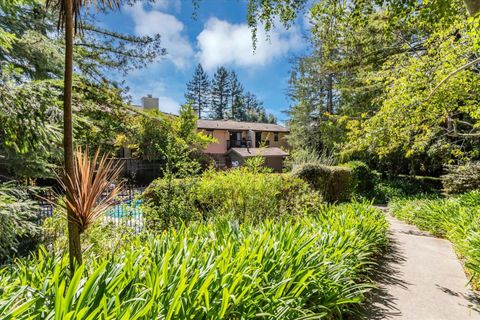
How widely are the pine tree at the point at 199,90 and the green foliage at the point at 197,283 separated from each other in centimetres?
5332

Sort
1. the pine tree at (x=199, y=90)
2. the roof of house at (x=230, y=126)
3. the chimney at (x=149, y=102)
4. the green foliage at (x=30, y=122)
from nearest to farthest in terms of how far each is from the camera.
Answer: the green foliage at (x=30, y=122), the chimney at (x=149, y=102), the roof of house at (x=230, y=126), the pine tree at (x=199, y=90)

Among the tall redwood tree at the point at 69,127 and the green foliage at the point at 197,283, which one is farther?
the tall redwood tree at the point at 69,127

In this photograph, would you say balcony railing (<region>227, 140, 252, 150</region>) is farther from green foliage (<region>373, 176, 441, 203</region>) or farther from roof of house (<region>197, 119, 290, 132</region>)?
green foliage (<region>373, 176, 441, 203</region>)

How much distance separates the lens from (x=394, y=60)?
941cm

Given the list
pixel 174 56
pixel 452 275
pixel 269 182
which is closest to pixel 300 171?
pixel 269 182

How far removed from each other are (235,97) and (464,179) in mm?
49071

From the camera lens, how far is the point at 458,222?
19.8 feet

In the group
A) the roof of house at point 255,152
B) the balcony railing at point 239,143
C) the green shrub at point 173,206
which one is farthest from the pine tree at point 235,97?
the green shrub at point 173,206

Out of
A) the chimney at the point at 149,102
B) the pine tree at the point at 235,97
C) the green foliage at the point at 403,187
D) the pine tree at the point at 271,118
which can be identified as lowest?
the green foliage at the point at 403,187

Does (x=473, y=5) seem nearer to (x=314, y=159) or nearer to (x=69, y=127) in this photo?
(x=69, y=127)

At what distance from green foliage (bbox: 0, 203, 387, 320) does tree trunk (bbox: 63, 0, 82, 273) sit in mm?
170

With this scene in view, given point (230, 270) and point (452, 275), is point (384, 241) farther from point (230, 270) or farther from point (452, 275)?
point (230, 270)

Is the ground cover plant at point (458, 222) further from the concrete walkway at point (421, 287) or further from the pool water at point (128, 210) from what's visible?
the pool water at point (128, 210)

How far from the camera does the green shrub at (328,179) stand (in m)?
10.9
